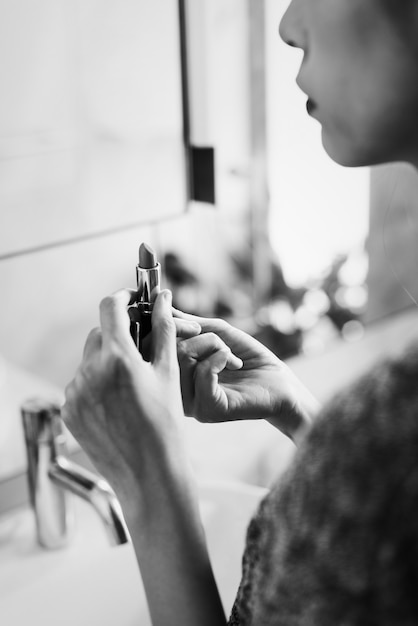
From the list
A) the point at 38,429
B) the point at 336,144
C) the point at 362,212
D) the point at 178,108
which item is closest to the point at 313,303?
the point at 362,212

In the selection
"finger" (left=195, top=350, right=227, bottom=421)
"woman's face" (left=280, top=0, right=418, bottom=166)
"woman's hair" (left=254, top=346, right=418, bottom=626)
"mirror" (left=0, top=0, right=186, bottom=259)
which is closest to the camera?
"woman's hair" (left=254, top=346, right=418, bottom=626)

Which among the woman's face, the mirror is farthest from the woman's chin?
the mirror

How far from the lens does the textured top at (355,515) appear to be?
302 mm

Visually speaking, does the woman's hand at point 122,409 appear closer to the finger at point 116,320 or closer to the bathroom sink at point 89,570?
the finger at point 116,320

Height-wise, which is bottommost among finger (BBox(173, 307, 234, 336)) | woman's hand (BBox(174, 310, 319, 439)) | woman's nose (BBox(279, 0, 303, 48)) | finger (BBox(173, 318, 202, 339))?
woman's hand (BBox(174, 310, 319, 439))

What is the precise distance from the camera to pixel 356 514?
310mm

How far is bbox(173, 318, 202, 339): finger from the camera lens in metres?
0.53

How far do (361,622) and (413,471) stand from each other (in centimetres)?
7

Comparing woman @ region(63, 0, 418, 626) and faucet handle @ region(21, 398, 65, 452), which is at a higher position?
woman @ region(63, 0, 418, 626)

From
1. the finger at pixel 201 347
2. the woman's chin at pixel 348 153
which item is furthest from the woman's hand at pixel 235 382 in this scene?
the woman's chin at pixel 348 153

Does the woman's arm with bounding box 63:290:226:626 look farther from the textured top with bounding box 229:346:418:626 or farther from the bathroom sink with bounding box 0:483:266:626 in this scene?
the bathroom sink with bounding box 0:483:266:626

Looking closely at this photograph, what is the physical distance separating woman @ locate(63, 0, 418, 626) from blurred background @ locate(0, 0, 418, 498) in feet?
0.74

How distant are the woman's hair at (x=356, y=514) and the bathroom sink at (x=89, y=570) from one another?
1.36ft

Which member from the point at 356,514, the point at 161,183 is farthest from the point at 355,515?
the point at 161,183
